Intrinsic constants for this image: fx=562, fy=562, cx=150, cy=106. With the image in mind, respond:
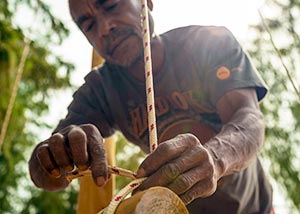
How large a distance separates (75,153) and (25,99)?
2808 millimetres

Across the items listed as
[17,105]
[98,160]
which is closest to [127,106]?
Answer: [98,160]

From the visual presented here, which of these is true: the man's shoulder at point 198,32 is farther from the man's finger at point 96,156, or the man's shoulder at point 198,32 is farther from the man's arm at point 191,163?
the man's finger at point 96,156

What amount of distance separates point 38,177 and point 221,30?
0.55 meters

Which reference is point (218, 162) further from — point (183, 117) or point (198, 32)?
point (198, 32)

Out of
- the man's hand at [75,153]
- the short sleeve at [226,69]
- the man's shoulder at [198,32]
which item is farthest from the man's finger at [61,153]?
the man's shoulder at [198,32]

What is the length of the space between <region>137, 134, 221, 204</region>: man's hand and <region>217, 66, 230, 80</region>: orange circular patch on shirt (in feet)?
1.47

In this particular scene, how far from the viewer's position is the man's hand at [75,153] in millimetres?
805

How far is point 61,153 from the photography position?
835mm

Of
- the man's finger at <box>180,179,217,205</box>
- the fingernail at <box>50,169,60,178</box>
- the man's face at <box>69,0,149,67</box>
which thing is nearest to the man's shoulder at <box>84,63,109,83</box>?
the man's face at <box>69,0,149,67</box>

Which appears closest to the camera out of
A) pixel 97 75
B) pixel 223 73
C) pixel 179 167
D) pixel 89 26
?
pixel 179 167

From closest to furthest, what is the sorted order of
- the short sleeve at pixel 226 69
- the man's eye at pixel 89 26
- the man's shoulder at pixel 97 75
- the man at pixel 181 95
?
1. the man at pixel 181 95
2. the short sleeve at pixel 226 69
3. the man's eye at pixel 89 26
4. the man's shoulder at pixel 97 75

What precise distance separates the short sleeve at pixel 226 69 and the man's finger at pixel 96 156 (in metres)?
0.39

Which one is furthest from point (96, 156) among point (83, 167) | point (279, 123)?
point (279, 123)

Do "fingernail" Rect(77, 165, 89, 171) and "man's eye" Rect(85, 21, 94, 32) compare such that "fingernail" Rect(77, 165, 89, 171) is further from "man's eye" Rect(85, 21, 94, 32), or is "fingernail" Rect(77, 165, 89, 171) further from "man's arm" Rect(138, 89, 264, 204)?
"man's eye" Rect(85, 21, 94, 32)
